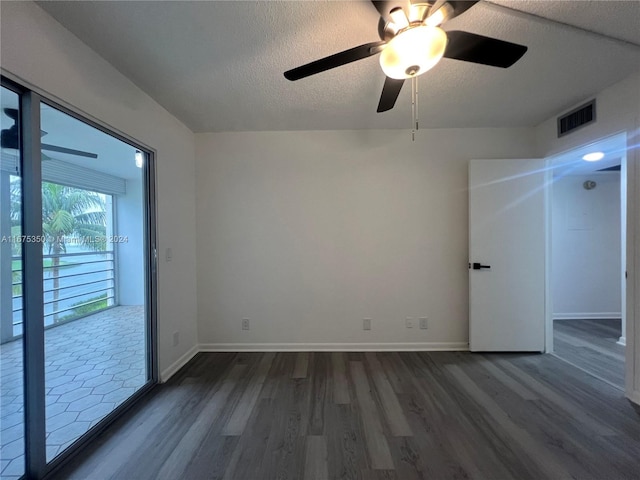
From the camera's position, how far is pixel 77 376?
6.42ft

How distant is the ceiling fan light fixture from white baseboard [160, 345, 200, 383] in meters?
2.90

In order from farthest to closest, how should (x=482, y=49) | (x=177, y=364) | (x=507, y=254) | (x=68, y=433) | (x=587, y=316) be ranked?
(x=587, y=316) < (x=507, y=254) < (x=177, y=364) < (x=68, y=433) < (x=482, y=49)

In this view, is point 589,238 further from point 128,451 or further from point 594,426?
point 128,451

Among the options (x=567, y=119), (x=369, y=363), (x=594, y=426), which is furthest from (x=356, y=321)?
(x=567, y=119)

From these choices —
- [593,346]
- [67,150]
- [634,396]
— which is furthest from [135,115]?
[593,346]

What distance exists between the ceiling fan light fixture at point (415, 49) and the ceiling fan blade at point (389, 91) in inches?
10.8

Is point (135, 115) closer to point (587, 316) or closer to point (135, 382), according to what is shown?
point (135, 382)

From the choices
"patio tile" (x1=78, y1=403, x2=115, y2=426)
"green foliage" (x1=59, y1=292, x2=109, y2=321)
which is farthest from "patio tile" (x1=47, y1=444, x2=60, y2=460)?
"green foliage" (x1=59, y1=292, x2=109, y2=321)

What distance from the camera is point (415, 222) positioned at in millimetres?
2762

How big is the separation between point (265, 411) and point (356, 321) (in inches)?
51.5

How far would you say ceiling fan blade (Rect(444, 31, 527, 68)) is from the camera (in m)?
1.16

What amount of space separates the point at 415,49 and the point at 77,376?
3.17m

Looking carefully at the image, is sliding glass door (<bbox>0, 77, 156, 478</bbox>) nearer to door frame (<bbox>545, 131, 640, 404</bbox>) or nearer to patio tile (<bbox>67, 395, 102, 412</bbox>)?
patio tile (<bbox>67, 395, 102, 412</bbox>)

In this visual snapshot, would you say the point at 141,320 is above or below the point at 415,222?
below
